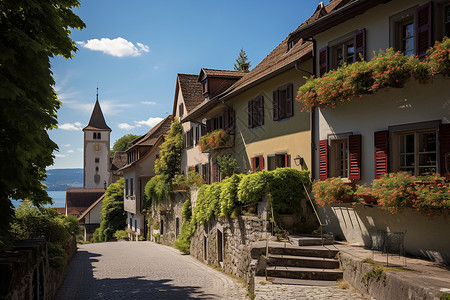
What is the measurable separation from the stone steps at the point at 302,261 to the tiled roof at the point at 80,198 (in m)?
62.8

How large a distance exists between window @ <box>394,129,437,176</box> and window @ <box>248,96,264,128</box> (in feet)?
25.9

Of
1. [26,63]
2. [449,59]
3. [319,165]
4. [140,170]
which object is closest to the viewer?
[26,63]

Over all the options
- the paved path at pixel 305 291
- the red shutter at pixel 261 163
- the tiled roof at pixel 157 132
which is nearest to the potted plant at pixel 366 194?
the paved path at pixel 305 291

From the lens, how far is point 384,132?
1098 centimetres

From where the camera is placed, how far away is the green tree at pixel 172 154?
105ft

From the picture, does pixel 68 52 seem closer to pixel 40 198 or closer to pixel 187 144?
pixel 40 198

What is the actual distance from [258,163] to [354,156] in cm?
715

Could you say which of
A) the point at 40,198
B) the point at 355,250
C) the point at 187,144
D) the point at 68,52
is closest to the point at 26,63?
the point at 68,52

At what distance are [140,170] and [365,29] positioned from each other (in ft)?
101

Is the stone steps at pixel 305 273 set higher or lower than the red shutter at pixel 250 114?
lower

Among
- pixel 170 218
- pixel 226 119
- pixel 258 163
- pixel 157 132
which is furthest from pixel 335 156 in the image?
pixel 157 132

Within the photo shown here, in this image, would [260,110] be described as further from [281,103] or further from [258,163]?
[258,163]

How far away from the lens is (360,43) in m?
11.9

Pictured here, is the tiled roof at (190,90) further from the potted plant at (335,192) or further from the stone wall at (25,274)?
the stone wall at (25,274)
